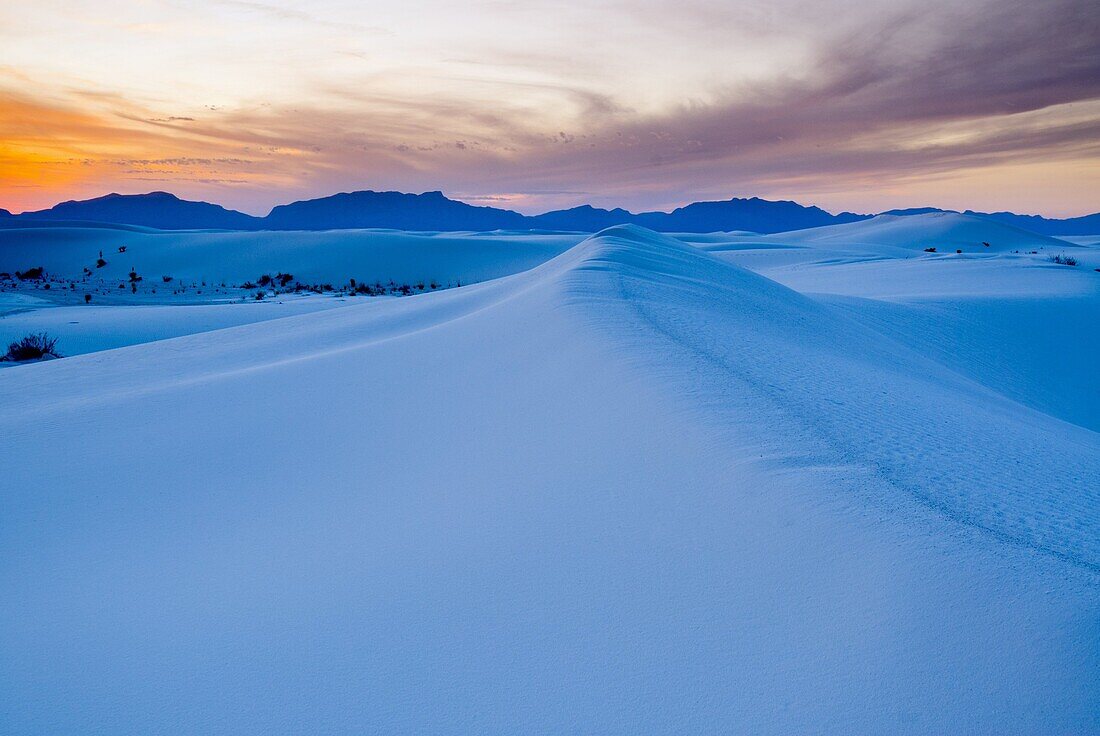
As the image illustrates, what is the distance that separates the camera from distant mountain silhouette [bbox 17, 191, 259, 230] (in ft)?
477

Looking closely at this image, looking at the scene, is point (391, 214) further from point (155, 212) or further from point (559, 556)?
point (559, 556)

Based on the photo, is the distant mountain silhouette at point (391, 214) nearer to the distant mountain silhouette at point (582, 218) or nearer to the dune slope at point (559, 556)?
the distant mountain silhouette at point (582, 218)

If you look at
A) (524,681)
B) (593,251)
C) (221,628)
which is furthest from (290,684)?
(593,251)

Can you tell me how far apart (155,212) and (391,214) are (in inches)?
1992

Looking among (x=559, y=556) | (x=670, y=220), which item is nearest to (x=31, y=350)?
(x=559, y=556)

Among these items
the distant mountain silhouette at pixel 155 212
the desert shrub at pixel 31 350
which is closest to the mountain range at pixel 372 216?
the distant mountain silhouette at pixel 155 212

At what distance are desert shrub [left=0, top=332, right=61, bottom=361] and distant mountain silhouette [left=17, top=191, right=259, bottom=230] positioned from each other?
481 ft

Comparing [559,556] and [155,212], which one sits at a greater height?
[155,212]

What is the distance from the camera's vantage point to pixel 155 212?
149 metres

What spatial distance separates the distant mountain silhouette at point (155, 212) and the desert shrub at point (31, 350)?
146511 mm

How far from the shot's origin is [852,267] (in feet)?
69.9

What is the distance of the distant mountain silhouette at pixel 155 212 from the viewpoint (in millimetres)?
145375

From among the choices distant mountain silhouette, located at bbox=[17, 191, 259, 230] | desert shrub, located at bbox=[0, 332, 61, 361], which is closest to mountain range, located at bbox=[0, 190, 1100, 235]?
distant mountain silhouette, located at bbox=[17, 191, 259, 230]

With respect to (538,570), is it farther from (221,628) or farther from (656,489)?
(221,628)
